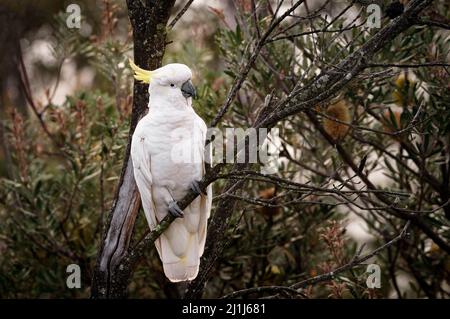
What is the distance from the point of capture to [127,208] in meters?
2.71

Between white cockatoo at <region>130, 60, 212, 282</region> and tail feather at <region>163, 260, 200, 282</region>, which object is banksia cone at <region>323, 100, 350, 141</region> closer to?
white cockatoo at <region>130, 60, 212, 282</region>

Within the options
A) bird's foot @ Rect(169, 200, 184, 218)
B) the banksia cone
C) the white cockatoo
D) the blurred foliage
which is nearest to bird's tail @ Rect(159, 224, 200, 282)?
the white cockatoo

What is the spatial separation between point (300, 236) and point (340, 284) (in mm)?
591

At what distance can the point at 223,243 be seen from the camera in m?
2.80

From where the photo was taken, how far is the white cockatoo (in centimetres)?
268

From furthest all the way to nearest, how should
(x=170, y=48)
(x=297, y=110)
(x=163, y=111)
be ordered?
(x=170, y=48), (x=163, y=111), (x=297, y=110)

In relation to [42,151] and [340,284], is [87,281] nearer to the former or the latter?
[42,151]

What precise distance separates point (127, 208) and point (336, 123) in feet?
3.26

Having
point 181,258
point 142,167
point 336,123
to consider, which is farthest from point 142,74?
point 336,123

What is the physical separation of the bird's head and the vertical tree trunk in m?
0.07

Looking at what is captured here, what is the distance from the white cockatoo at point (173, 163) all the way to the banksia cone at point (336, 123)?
2.13 ft

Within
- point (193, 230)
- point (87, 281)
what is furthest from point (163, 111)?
point (87, 281)

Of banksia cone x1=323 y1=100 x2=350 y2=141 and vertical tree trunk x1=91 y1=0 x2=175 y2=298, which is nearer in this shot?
vertical tree trunk x1=91 y1=0 x2=175 y2=298

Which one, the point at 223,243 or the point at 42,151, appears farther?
the point at 42,151
